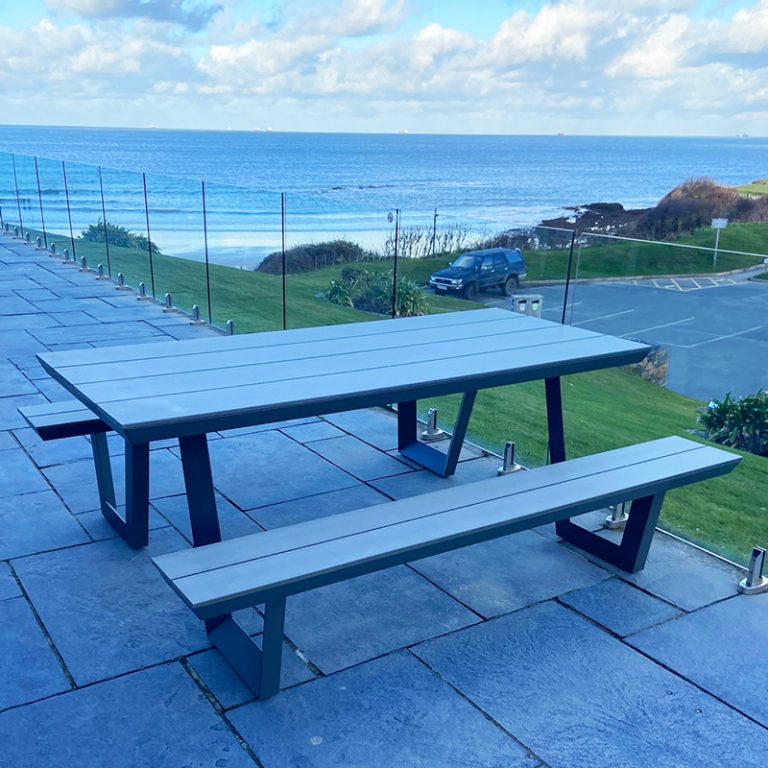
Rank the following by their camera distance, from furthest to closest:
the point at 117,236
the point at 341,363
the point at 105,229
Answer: the point at 105,229, the point at 117,236, the point at 341,363

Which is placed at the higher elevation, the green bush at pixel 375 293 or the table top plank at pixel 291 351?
the table top plank at pixel 291 351

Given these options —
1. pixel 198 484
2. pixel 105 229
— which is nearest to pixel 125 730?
pixel 198 484

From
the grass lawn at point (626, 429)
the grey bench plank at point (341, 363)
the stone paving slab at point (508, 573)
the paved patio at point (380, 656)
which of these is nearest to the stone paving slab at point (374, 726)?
the paved patio at point (380, 656)

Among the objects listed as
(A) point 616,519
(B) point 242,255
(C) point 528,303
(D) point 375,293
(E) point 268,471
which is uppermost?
(C) point 528,303

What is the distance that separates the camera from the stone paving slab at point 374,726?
2.36 meters

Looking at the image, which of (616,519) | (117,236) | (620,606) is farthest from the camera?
(117,236)

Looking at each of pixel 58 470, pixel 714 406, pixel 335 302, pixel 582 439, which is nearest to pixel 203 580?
pixel 58 470

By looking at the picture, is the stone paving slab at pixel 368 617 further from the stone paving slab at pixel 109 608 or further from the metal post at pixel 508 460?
the metal post at pixel 508 460

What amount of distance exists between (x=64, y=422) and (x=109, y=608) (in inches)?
33.1

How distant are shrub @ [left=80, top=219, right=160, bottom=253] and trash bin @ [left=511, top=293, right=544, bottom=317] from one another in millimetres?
5366

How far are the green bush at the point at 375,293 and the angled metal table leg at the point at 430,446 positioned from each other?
973 millimetres

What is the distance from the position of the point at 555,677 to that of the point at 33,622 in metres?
1.86

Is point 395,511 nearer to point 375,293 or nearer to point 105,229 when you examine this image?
point 375,293

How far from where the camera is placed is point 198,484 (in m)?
2.87
